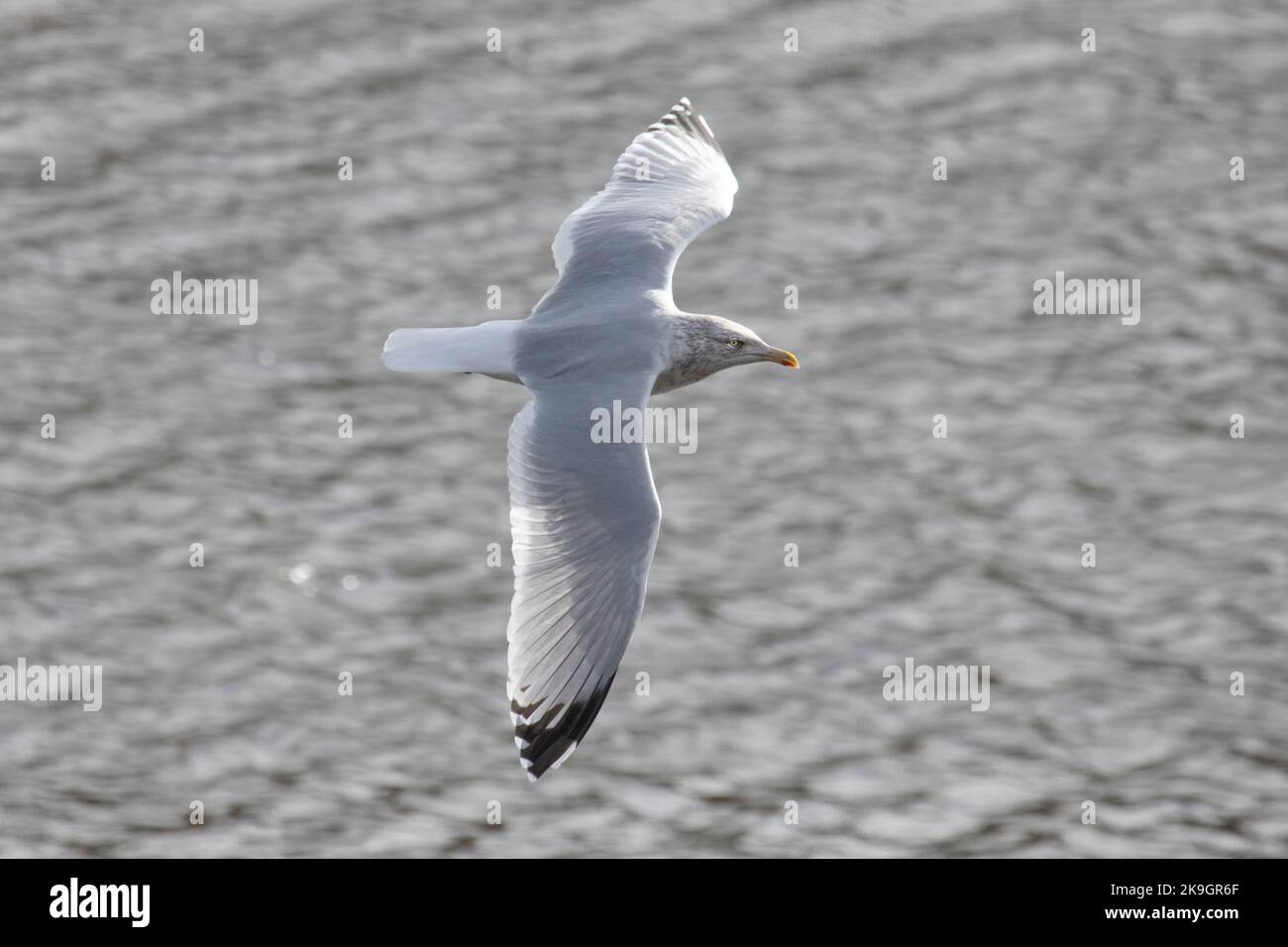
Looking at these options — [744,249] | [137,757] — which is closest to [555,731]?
[137,757]

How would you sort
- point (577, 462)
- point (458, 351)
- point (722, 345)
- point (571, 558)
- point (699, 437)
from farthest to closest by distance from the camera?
point (699, 437) → point (722, 345) → point (458, 351) → point (577, 462) → point (571, 558)

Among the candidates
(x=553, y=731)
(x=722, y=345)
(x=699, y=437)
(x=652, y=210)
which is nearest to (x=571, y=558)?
(x=553, y=731)

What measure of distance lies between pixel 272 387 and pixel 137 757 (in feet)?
13.5

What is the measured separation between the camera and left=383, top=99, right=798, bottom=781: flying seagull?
Answer: 30.5 feet

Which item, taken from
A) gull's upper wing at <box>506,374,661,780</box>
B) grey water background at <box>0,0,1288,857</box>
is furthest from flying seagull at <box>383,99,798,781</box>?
grey water background at <box>0,0,1288,857</box>

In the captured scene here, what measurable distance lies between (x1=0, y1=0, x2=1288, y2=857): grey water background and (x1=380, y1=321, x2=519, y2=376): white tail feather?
155 inches

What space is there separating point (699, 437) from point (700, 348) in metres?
5.94

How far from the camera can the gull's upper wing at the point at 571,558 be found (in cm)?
924

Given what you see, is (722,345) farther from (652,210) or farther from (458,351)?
(652,210)

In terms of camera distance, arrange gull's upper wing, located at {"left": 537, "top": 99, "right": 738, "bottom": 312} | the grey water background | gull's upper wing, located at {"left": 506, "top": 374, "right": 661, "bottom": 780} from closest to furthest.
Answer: gull's upper wing, located at {"left": 506, "top": 374, "right": 661, "bottom": 780}, gull's upper wing, located at {"left": 537, "top": 99, "right": 738, "bottom": 312}, the grey water background

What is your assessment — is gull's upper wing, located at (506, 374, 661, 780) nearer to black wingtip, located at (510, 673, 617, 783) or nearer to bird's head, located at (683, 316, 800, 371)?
black wingtip, located at (510, 673, 617, 783)

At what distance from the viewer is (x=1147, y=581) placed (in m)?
14.8

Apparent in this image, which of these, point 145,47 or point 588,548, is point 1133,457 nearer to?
point 588,548

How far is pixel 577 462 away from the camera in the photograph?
9.63 meters
